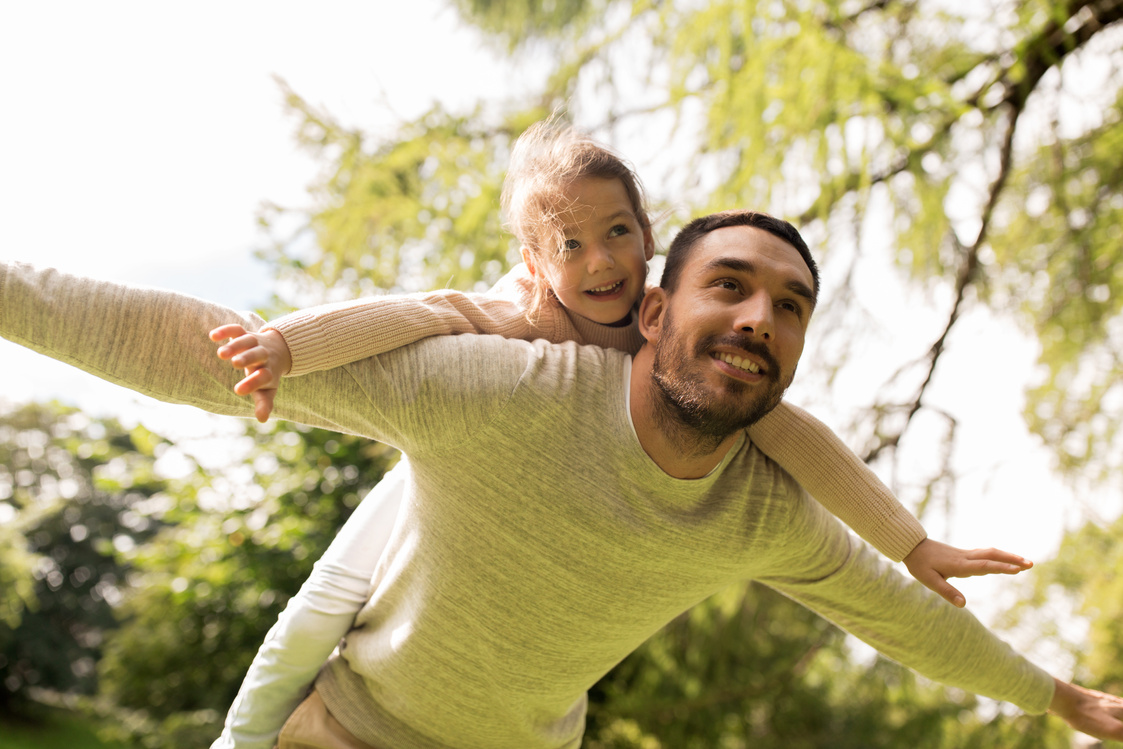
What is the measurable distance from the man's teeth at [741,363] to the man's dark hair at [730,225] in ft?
0.61

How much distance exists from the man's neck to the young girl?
0.43ft

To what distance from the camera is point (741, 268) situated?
1287 millimetres

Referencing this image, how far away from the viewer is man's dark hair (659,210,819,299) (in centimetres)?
138

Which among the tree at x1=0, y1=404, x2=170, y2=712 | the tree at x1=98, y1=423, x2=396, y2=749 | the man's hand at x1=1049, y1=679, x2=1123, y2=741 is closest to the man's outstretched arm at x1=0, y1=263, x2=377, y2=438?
the man's hand at x1=1049, y1=679, x2=1123, y2=741

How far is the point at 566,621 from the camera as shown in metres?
1.38

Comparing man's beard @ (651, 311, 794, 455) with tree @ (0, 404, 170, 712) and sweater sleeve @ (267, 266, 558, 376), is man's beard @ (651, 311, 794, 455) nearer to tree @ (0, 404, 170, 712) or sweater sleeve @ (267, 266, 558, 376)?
sweater sleeve @ (267, 266, 558, 376)

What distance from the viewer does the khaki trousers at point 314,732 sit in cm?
150

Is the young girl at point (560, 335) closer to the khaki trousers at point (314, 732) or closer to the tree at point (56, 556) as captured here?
A: the khaki trousers at point (314, 732)

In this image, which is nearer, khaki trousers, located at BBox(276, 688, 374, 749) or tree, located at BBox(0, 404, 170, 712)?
khaki trousers, located at BBox(276, 688, 374, 749)

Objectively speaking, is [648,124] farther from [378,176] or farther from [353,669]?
[353,669]

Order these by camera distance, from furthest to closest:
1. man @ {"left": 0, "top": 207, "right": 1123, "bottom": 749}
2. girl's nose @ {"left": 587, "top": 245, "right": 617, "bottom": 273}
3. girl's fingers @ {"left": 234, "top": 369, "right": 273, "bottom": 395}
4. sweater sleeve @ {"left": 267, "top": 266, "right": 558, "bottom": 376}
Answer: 1. girl's nose @ {"left": 587, "top": 245, "right": 617, "bottom": 273}
2. man @ {"left": 0, "top": 207, "right": 1123, "bottom": 749}
3. sweater sleeve @ {"left": 267, "top": 266, "right": 558, "bottom": 376}
4. girl's fingers @ {"left": 234, "top": 369, "right": 273, "bottom": 395}

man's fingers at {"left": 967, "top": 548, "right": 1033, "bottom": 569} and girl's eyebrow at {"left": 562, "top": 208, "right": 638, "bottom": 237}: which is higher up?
girl's eyebrow at {"left": 562, "top": 208, "right": 638, "bottom": 237}

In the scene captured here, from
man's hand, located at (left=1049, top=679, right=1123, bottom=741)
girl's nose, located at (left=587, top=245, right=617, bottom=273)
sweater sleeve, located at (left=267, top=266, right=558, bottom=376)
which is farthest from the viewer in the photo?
man's hand, located at (left=1049, top=679, right=1123, bottom=741)

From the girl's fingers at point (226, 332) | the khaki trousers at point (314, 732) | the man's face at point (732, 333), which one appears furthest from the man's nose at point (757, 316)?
the khaki trousers at point (314, 732)
